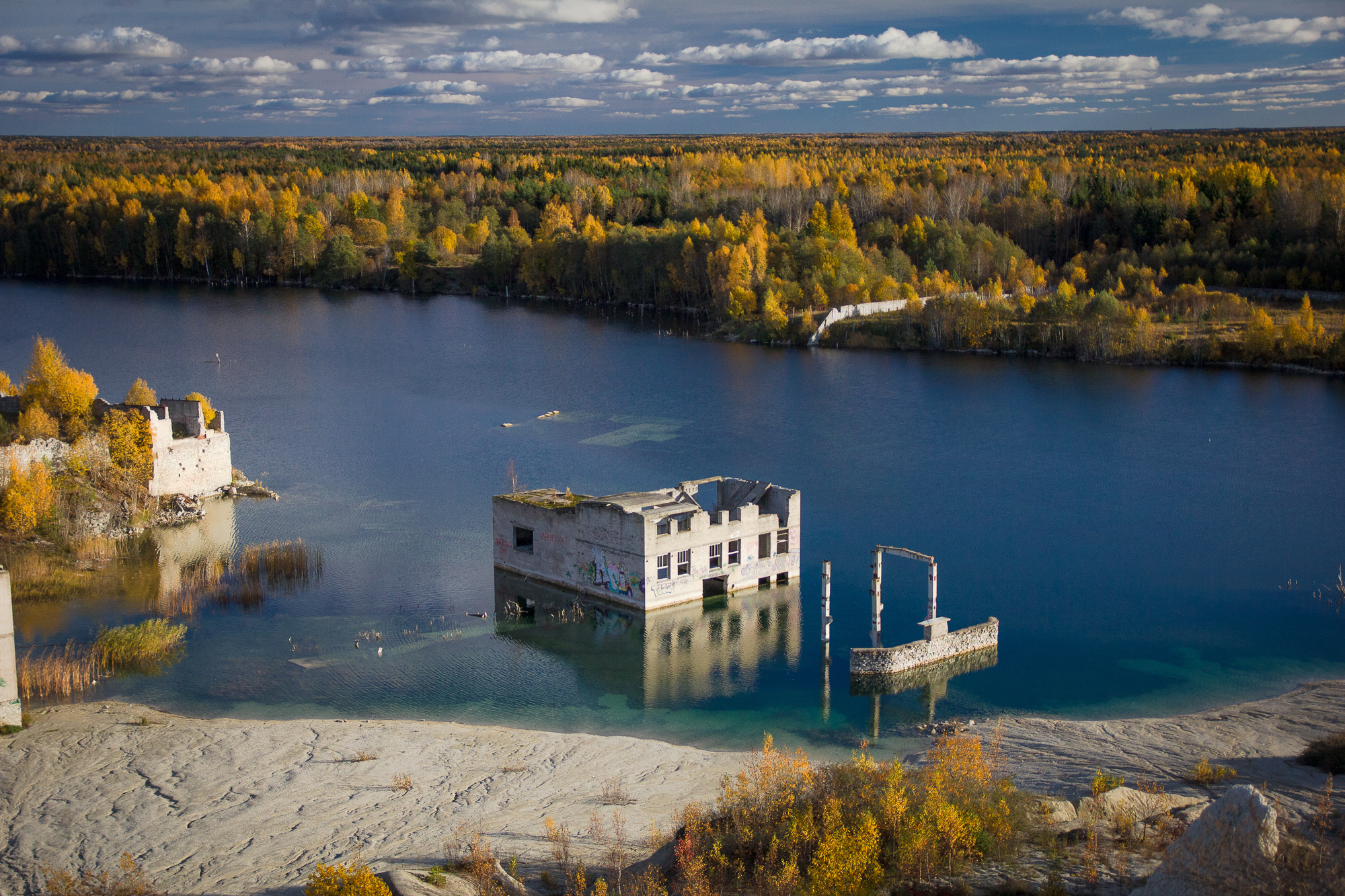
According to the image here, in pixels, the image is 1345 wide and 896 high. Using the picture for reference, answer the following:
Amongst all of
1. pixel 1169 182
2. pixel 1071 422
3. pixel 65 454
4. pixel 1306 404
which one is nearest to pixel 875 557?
pixel 65 454

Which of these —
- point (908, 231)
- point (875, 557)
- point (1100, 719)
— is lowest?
point (1100, 719)

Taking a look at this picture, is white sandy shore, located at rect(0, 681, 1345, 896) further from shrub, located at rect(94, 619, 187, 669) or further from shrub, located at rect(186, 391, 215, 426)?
shrub, located at rect(186, 391, 215, 426)

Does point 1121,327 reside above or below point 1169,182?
below

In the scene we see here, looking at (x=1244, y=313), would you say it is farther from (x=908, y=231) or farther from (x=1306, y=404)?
(x=908, y=231)

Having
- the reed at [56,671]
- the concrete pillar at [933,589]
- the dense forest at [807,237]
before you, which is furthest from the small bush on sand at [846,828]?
the dense forest at [807,237]

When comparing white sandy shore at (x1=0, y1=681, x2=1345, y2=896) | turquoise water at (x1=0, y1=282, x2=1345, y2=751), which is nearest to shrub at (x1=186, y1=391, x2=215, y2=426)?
turquoise water at (x1=0, y1=282, x2=1345, y2=751)

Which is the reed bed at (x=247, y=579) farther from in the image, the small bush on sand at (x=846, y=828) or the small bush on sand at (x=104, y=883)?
the small bush on sand at (x=846, y=828)
